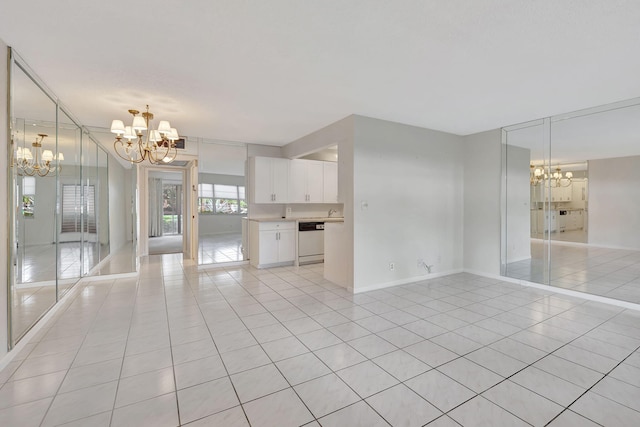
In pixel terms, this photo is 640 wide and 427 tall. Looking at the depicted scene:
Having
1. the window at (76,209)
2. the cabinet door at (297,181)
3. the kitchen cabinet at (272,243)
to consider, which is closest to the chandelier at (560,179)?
the cabinet door at (297,181)

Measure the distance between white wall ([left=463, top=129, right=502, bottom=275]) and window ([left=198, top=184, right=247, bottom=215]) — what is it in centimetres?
440

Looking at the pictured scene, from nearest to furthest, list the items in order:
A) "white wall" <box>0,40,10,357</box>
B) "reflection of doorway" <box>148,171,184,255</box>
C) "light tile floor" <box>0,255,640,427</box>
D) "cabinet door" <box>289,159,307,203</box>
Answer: "light tile floor" <box>0,255,640,427</box>
"white wall" <box>0,40,10,357</box>
"cabinet door" <box>289,159,307,203</box>
"reflection of doorway" <box>148,171,184,255</box>

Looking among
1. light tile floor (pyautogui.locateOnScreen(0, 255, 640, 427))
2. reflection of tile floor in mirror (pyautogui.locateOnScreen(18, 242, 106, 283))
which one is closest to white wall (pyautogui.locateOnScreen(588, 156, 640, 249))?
light tile floor (pyautogui.locateOnScreen(0, 255, 640, 427))

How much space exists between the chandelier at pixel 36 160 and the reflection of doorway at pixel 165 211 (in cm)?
451

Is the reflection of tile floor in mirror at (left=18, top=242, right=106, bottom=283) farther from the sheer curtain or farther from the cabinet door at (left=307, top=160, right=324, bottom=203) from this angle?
the sheer curtain

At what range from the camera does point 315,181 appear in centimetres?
639

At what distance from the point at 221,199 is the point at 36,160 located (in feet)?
10.2

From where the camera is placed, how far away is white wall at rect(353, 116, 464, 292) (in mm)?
4238

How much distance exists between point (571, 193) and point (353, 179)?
3.27 meters

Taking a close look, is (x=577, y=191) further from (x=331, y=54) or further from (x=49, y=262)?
(x=49, y=262)

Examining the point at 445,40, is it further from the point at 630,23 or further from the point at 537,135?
the point at 537,135

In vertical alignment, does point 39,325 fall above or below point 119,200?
below

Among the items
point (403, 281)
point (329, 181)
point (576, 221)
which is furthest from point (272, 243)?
point (576, 221)

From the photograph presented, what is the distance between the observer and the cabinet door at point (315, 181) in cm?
633
